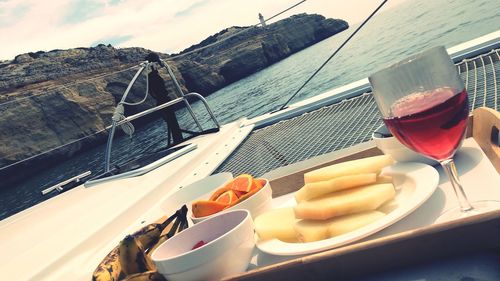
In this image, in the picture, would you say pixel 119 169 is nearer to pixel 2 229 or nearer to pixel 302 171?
pixel 2 229

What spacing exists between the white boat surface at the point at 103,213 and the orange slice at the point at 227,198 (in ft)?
0.73

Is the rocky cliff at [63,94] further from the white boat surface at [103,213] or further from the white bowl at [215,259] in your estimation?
the white bowl at [215,259]

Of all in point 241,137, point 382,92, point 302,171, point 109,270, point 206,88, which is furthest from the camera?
point 206,88

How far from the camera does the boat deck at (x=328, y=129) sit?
1521 millimetres

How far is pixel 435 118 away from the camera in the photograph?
54cm

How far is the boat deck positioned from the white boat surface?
0.14m

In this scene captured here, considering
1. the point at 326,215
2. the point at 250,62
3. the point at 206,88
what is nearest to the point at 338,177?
the point at 326,215

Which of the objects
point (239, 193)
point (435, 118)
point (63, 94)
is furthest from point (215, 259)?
point (63, 94)

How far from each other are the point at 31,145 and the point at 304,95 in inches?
1006

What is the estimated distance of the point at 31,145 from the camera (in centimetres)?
3322

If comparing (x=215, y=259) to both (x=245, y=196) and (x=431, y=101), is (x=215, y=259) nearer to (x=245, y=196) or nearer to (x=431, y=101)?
(x=245, y=196)

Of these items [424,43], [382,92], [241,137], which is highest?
[382,92]

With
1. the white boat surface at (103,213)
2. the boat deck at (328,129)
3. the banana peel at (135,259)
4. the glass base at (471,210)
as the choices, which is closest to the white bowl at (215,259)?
the banana peel at (135,259)

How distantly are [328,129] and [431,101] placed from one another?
4.22 feet
